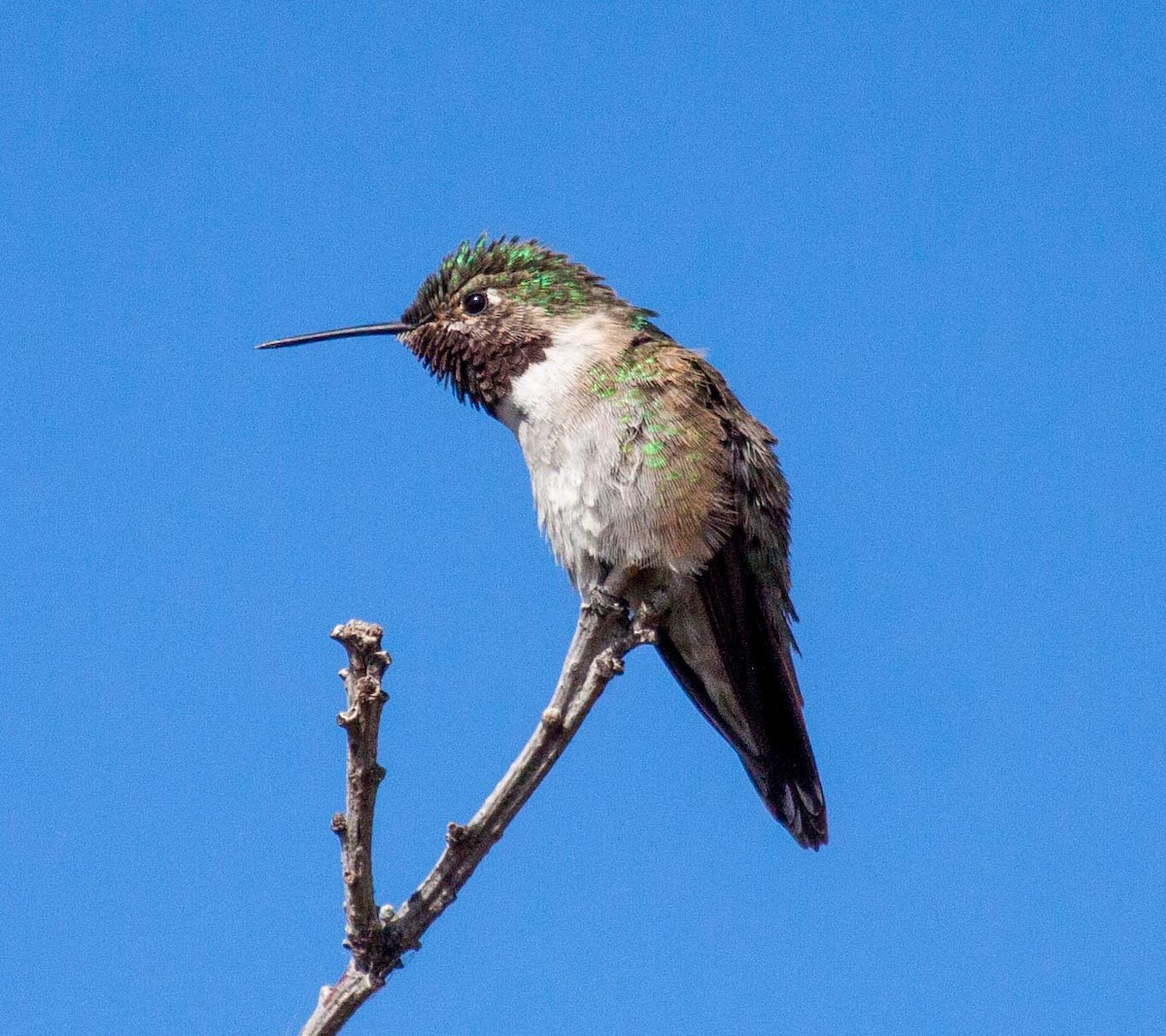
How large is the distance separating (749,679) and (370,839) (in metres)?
2.47

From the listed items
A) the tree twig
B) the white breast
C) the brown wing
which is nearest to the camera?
the tree twig

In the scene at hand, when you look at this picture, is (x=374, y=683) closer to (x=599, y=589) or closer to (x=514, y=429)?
(x=599, y=589)

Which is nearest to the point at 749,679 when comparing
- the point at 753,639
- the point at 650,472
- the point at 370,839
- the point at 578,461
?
the point at 753,639

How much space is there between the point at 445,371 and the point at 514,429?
0.48 m

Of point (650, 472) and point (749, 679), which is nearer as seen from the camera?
point (650, 472)

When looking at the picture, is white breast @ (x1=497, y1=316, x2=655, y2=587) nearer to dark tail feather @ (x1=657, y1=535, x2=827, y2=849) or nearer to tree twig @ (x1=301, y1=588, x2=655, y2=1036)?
dark tail feather @ (x1=657, y1=535, x2=827, y2=849)

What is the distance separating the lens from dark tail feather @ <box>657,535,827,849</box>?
5277mm

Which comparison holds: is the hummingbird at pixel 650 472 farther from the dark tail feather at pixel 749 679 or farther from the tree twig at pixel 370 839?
the tree twig at pixel 370 839

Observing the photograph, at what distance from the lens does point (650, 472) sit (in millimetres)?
4965

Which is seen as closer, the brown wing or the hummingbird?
the hummingbird

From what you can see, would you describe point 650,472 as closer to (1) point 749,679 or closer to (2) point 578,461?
(2) point 578,461

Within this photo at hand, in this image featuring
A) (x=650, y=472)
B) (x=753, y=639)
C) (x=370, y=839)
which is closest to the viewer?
(x=370, y=839)

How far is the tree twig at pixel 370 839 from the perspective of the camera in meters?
3.19

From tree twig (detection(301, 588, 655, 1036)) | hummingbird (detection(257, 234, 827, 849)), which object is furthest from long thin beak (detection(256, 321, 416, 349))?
tree twig (detection(301, 588, 655, 1036))
